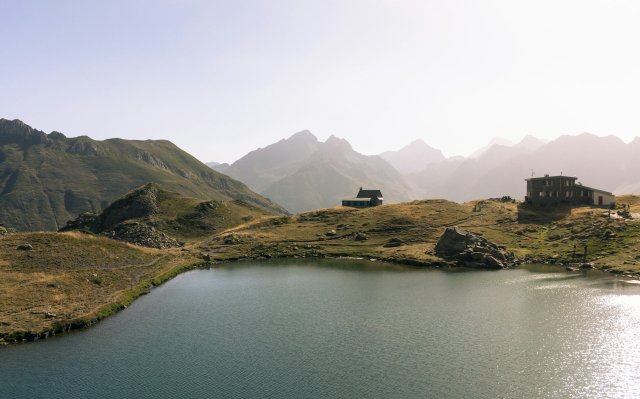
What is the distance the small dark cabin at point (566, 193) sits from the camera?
589ft

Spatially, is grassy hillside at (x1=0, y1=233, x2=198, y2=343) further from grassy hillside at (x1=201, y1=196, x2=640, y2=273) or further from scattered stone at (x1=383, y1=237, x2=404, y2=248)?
scattered stone at (x1=383, y1=237, x2=404, y2=248)

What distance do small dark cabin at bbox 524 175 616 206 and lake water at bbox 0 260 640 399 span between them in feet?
287

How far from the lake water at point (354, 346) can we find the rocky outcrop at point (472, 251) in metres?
24.2

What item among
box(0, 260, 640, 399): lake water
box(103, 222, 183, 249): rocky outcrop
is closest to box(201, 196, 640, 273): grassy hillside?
box(103, 222, 183, 249): rocky outcrop

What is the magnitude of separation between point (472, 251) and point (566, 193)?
7905 centimetres

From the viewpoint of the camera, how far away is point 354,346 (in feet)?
Result: 208

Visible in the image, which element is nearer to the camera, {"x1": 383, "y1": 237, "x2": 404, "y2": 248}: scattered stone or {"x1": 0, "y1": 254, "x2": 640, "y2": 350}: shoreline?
{"x1": 0, "y1": 254, "x2": 640, "y2": 350}: shoreline

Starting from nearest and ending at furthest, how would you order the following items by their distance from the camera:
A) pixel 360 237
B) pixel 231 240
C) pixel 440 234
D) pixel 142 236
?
pixel 440 234 → pixel 142 236 → pixel 360 237 → pixel 231 240

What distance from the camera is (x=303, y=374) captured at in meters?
Result: 53.6

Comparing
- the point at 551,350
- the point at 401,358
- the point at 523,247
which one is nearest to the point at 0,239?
the point at 401,358

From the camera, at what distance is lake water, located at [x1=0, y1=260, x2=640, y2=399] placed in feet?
164

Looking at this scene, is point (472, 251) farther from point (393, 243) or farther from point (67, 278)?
point (67, 278)

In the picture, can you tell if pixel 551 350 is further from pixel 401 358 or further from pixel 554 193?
pixel 554 193

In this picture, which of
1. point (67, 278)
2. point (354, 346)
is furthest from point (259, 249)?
point (354, 346)
